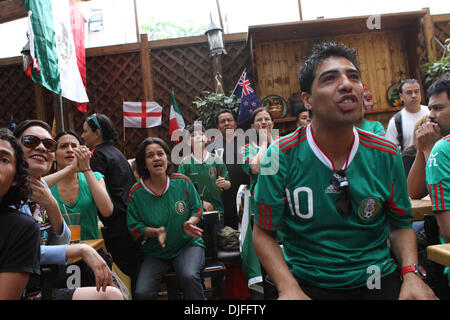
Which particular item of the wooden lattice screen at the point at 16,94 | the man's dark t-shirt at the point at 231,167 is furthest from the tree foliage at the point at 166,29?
the man's dark t-shirt at the point at 231,167

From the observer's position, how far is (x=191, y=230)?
97.4 inches

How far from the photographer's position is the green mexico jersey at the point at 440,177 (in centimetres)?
146

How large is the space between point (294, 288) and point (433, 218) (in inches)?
38.0

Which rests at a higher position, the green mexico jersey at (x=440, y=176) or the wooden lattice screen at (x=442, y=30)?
the wooden lattice screen at (x=442, y=30)

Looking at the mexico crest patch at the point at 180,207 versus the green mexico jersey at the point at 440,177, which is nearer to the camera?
the green mexico jersey at the point at 440,177

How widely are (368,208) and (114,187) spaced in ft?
6.93

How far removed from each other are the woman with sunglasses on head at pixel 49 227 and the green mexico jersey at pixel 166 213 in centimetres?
79

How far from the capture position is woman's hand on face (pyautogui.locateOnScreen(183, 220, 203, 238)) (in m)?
2.46

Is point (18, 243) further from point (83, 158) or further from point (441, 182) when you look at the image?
point (441, 182)

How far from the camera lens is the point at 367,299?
1.27 metres

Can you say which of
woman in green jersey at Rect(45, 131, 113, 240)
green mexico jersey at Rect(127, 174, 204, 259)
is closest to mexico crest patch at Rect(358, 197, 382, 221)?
green mexico jersey at Rect(127, 174, 204, 259)

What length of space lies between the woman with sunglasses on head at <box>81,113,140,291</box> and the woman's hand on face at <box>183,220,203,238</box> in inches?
19.2

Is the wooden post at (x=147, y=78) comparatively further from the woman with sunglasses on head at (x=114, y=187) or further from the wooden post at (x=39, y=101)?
the woman with sunglasses on head at (x=114, y=187)
